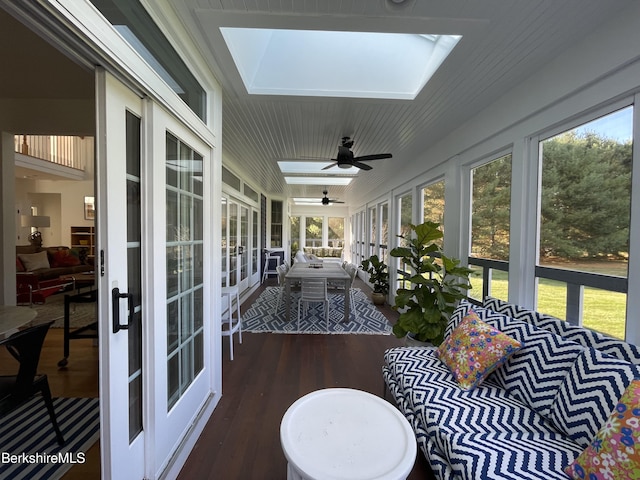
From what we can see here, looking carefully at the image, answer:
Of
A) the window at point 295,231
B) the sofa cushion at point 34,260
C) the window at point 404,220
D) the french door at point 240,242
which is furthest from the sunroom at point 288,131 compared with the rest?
the window at point 295,231

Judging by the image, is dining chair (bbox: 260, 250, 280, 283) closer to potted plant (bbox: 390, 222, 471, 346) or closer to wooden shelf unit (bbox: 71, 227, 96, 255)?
wooden shelf unit (bbox: 71, 227, 96, 255)

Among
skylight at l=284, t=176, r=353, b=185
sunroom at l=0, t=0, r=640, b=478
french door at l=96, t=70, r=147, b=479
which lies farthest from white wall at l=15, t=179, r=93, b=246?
french door at l=96, t=70, r=147, b=479

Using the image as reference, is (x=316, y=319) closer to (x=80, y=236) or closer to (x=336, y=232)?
(x=336, y=232)

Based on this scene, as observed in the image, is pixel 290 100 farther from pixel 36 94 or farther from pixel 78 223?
pixel 78 223

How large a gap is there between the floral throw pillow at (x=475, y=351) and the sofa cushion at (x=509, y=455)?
0.37 metres

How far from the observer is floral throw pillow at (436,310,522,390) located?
1549 millimetres

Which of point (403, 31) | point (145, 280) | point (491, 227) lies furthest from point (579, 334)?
point (145, 280)

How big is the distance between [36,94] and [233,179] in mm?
2476

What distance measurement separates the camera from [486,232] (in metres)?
2.59

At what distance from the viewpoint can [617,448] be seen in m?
0.91

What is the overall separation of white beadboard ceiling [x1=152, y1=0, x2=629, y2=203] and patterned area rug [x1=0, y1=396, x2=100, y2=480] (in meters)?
2.60

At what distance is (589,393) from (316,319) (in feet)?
11.1

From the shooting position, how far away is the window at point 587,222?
1430 mm

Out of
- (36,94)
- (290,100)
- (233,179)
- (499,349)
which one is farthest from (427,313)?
(36,94)
